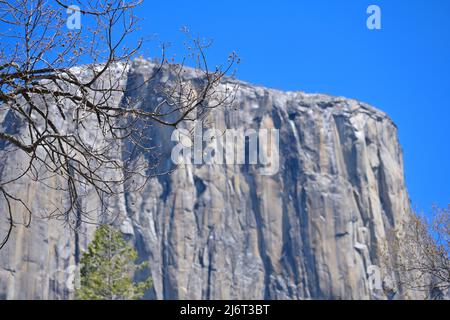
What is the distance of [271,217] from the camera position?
99.0m

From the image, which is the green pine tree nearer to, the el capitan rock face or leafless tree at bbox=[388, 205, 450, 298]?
leafless tree at bbox=[388, 205, 450, 298]

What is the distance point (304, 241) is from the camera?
9756cm

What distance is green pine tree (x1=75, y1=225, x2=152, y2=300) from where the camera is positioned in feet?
133

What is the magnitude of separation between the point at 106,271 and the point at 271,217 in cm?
5873

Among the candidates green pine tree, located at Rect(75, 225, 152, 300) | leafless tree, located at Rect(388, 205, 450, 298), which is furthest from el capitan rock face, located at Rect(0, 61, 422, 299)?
leafless tree, located at Rect(388, 205, 450, 298)

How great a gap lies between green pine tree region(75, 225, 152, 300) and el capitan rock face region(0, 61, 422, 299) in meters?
46.1

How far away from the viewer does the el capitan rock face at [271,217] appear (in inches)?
3647

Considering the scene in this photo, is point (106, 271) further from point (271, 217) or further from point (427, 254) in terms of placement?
point (271, 217)

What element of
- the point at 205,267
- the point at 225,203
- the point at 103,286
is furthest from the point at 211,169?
the point at 103,286

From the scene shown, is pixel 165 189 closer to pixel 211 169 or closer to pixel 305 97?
pixel 211 169

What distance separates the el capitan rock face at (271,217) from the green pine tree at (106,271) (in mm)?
46084

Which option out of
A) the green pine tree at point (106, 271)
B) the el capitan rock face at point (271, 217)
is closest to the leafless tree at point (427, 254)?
the green pine tree at point (106, 271)
